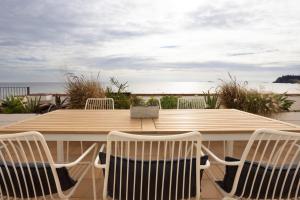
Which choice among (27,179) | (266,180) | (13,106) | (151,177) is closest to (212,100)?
(13,106)

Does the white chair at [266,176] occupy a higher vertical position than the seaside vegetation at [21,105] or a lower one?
lower

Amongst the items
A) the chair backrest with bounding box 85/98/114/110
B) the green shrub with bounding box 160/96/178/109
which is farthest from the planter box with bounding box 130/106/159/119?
the green shrub with bounding box 160/96/178/109

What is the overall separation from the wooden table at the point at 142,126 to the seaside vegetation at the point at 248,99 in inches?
96.4

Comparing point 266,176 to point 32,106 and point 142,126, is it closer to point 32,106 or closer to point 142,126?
point 142,126

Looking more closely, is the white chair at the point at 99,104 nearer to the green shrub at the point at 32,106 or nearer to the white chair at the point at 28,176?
the green shrub at the point at 32,106

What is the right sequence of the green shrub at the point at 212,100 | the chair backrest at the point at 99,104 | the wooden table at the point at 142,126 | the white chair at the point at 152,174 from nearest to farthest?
the white chair at the point at 152,174 < the wooden table at the point at 142,126 < the chair backrest at the point at 99,104 < the green shrub at the point at 212,100

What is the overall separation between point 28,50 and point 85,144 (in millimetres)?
6328

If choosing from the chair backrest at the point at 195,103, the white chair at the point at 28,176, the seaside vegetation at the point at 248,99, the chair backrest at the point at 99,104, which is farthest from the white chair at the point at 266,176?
the seaside vegetation at the point at 248,99

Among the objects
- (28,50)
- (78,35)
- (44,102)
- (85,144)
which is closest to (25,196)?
(85,144)

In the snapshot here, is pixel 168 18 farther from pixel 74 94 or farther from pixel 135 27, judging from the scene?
pixel 74 94

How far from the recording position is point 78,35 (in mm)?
8852

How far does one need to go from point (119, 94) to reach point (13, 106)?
1.99 m

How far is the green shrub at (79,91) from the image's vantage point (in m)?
5.84

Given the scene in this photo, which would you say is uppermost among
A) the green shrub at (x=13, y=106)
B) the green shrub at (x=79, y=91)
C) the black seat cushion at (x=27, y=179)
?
the green shrub at (x=79, y=91)
